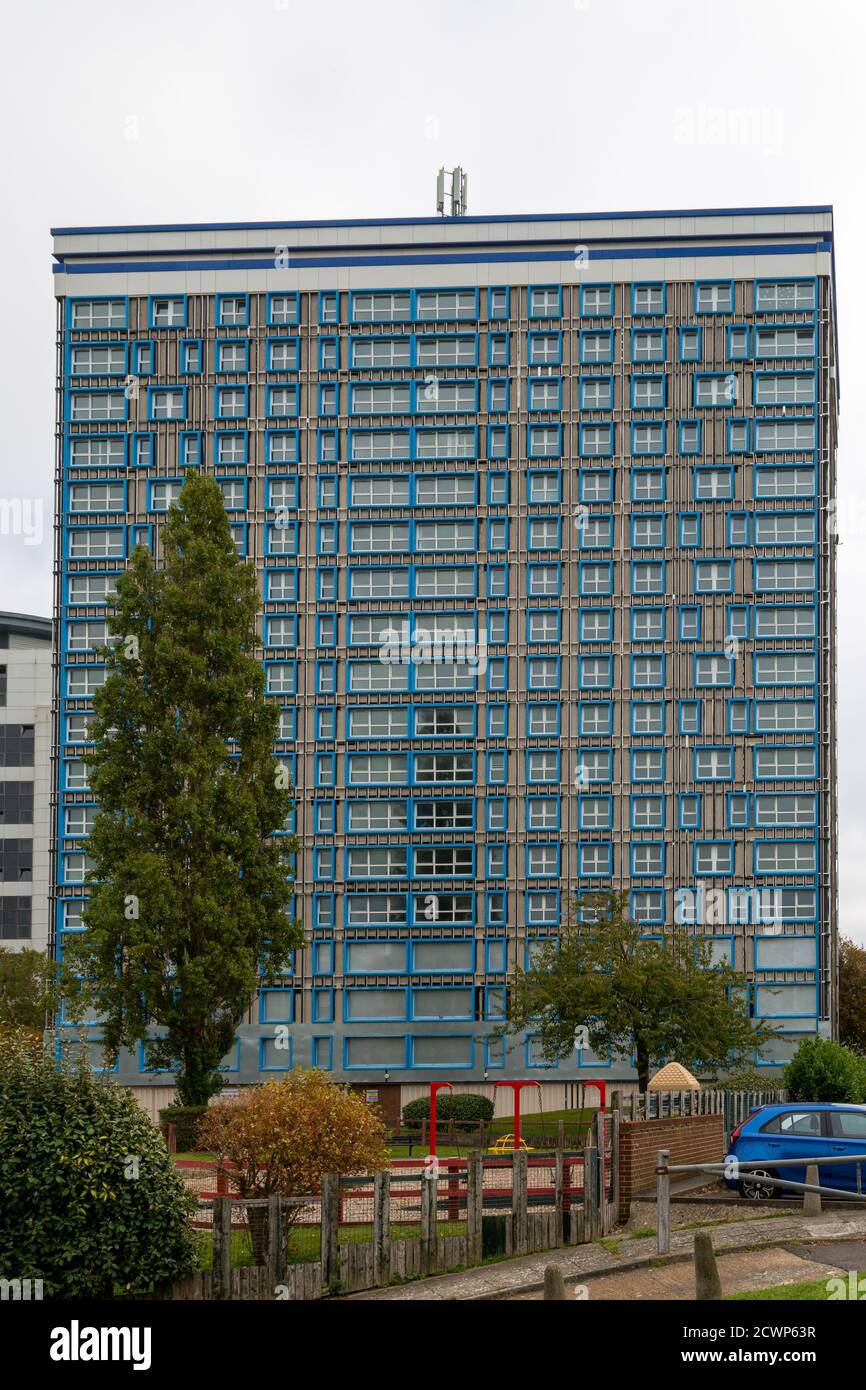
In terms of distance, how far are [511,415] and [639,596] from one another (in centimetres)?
966

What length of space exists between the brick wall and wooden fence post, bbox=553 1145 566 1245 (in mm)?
1207

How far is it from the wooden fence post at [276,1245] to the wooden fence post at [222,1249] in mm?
586

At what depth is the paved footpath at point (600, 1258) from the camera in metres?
22.8

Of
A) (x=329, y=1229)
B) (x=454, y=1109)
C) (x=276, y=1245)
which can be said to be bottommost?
(x=454, y=1109)

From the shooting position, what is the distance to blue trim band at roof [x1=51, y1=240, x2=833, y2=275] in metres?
75.6

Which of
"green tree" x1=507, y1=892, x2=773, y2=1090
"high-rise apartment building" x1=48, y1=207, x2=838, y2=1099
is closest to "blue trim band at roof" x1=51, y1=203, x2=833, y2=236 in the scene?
"high-rise apartment building" x1=48, y1=207, x2=838, y2=1099

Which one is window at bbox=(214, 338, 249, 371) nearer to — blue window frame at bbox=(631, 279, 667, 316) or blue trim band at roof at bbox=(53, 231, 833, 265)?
blue trim band at roof at bbox=(53, 231, 833, 265)

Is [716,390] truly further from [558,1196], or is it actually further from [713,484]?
[558,1196]

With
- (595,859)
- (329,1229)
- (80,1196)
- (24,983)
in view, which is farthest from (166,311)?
(80,1196)

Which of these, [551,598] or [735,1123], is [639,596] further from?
[735,1123]

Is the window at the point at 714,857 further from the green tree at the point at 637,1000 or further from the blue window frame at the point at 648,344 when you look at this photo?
the blue window frame at the point at 648,344

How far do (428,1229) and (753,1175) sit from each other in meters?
4.71

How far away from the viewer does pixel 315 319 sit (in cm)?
7675

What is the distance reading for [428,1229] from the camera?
25172 millimetres
